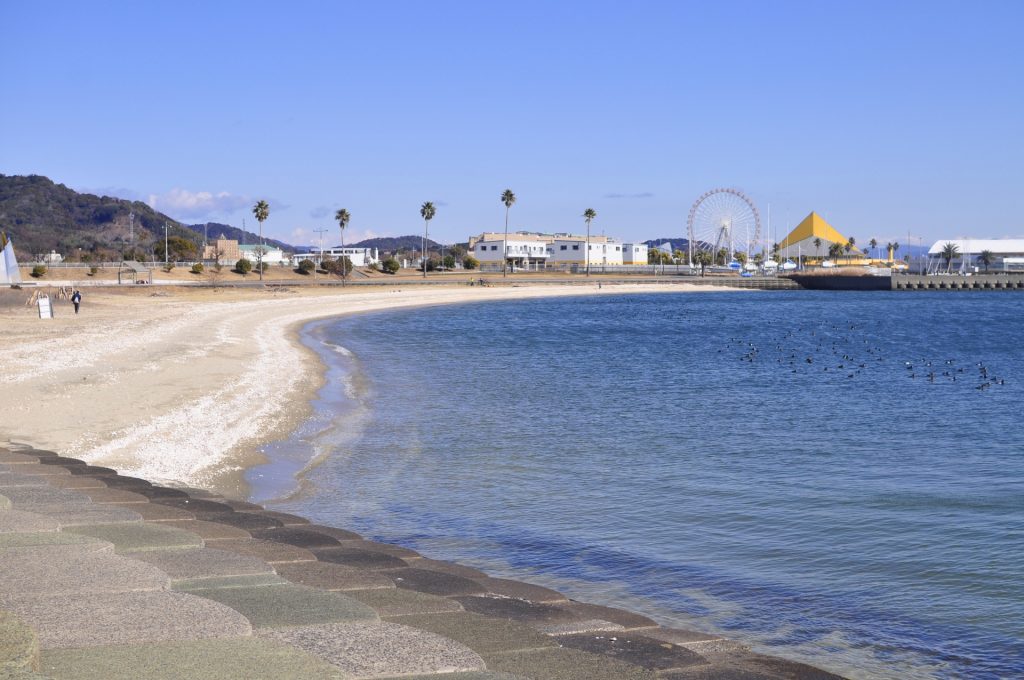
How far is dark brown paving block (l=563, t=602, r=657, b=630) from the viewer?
7.07m

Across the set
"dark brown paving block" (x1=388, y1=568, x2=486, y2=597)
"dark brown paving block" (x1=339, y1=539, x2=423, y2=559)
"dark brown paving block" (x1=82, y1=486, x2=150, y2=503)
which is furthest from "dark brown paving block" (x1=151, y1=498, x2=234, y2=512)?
"dark brown paving block" (x1=388, y1=568, x2=486, y2=597)

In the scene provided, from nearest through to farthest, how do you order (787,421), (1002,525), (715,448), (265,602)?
1. (265,602)
2. (1002,525)
3. (715,448)
4. (787,421)

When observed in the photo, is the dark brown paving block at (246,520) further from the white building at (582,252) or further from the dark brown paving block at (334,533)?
the white building at (582,252)

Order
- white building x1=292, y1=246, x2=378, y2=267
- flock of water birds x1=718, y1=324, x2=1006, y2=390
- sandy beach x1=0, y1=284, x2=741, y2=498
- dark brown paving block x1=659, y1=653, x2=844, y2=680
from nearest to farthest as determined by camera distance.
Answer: dark brown paving block x1=659, y1=653, x2=844, y2=680 → sandy beach x1=0, y1=284, x2=741, y2=498 → flock of water birds x1=718, y1=324, x2=1006, y2=390 → white building x1=292, y1=246, x2=378, y2=267

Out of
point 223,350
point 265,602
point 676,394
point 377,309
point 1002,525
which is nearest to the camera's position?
point 265,602

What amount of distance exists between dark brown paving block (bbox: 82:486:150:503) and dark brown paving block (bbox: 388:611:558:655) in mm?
4703

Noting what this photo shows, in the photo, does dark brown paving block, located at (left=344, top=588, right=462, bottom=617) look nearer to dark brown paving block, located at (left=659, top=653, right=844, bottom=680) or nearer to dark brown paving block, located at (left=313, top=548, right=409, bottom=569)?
dark brown paving block, located at (left=313, top=548, right=409, bottom=569)

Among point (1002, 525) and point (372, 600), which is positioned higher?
point (372, 600)

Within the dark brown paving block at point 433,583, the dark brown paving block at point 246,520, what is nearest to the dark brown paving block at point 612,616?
the dark brown paving block at point 433,583

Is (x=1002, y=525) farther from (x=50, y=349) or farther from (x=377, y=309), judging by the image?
(x=377, y=309)

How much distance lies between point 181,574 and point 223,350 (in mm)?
28396

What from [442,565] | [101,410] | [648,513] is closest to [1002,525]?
[648,513]

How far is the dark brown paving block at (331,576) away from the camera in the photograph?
7.13 m

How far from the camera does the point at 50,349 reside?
30.0 meters
